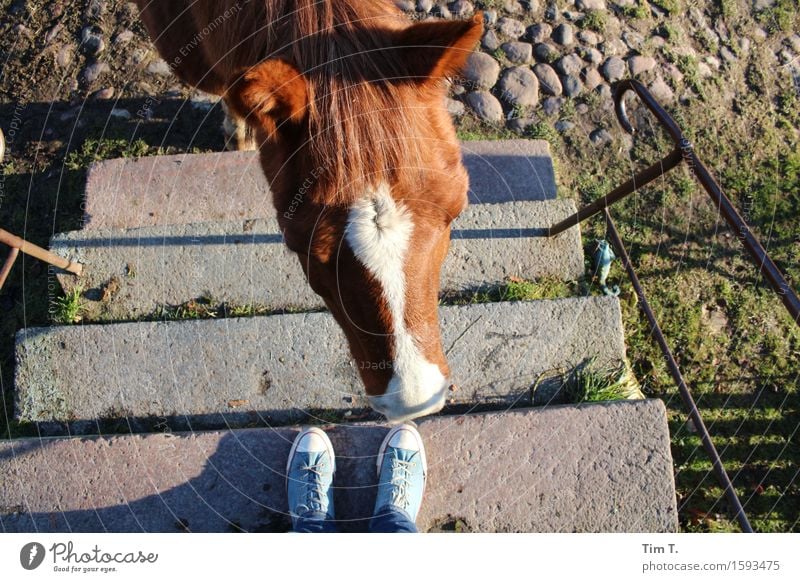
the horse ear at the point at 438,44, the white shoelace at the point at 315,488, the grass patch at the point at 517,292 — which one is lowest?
the white shoelace at the point at 315,488

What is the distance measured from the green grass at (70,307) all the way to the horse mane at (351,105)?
107 inches

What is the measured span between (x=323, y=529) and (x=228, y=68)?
2642 mm

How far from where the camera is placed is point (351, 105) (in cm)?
210

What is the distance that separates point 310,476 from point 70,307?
223cm

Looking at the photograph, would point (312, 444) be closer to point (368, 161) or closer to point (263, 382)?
point (263, 382)

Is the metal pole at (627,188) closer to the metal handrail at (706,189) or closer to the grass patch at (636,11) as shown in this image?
the metal handrail at (706,189)

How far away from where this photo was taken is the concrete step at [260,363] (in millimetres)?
3688

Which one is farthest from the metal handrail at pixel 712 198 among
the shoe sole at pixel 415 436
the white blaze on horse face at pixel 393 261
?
the shoe sole at pixel 415 436

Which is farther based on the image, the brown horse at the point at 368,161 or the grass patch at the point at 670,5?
the grass patch at the point at 670,5

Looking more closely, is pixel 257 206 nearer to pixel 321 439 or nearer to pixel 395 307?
pixel 321 439

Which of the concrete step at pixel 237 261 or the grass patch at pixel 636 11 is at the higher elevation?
the grass patch at pixel 636 11

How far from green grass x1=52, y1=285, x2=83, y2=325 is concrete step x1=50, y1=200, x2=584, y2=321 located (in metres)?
0.05

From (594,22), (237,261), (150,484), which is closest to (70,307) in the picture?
(237,261)
